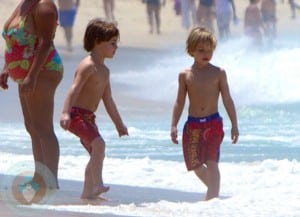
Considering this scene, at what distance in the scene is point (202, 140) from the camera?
8297mm

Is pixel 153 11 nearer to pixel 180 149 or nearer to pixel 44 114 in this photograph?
pixel 180 149

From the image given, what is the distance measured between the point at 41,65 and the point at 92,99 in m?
0.40

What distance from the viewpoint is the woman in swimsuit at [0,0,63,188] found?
819 cm

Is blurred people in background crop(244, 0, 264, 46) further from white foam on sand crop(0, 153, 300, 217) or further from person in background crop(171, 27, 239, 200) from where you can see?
person in background crop(171, 27, 239, 200)

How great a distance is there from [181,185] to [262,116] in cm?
726

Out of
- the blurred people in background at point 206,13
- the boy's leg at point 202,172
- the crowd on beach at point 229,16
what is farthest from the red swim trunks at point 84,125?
the blurred people in background at point 206,13

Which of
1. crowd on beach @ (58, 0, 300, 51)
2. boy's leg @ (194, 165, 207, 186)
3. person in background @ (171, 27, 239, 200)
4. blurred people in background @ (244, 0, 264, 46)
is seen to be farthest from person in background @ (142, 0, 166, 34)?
boy's leg @ (194, 165, 207, 186)

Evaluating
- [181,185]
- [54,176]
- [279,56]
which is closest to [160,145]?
[181,185]

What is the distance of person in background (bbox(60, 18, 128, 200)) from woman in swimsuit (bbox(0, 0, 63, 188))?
0.21 meters

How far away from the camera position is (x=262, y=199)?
8305 mm

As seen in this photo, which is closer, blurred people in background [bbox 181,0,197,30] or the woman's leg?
the woman's leg

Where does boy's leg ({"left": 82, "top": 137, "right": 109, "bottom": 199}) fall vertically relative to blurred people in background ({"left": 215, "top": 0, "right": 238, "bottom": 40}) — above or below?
above

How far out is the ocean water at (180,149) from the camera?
26.6 feet

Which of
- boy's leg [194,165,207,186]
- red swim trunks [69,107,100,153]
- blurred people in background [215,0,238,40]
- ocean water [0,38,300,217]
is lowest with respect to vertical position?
blurred people in background [215,0,238,40]
